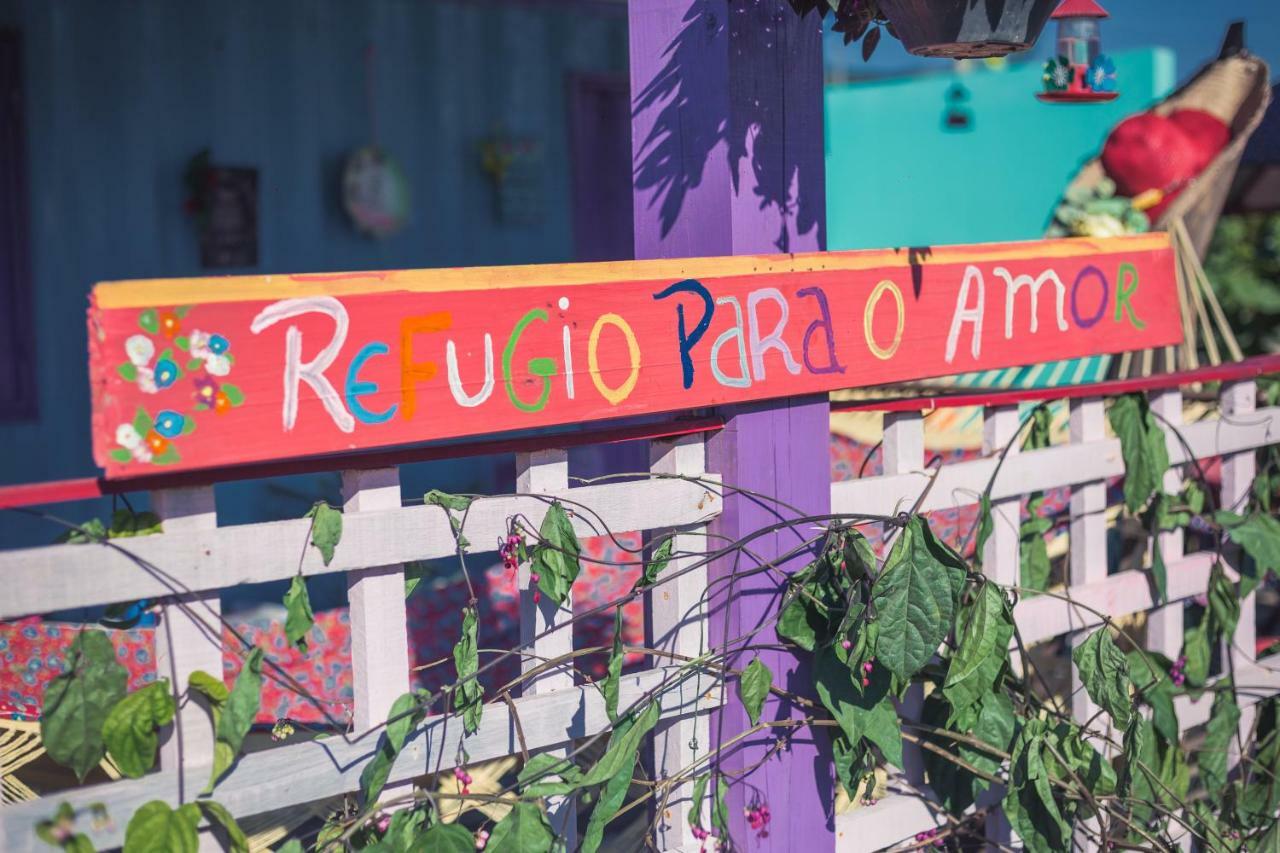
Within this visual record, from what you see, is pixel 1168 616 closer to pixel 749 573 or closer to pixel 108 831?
pixel 749 573

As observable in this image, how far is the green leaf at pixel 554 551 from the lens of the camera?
1.80 metres

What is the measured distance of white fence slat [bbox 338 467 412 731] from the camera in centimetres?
171

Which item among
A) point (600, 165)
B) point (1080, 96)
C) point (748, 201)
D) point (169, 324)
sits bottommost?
point (169, 324)

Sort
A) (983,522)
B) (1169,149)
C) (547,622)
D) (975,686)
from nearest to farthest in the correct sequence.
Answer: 1. (547,622)
2. (975,686)
3. (983,522)
4. (1169,149)

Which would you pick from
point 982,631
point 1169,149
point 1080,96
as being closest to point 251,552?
point 982,631

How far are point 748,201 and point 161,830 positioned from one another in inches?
45.3

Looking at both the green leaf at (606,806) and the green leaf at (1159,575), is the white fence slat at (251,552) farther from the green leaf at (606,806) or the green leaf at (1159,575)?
the green leaf at (1159,575)

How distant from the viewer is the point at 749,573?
196 centimetres

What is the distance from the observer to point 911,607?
1.91 meters

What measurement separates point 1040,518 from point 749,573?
0.90 m

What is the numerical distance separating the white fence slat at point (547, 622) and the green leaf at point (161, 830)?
1.64ft

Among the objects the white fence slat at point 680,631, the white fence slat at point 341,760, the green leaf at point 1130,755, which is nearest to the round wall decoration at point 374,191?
the white fence slat at point 680,631

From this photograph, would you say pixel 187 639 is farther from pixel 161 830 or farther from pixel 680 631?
pixel 680 631

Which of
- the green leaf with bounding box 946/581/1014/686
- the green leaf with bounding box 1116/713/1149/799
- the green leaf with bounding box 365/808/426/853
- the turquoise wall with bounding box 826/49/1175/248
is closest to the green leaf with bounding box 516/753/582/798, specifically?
the green leaf with bounding box 365/808/426/853
